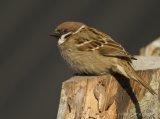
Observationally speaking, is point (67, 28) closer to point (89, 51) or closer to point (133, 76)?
point (89, 51)

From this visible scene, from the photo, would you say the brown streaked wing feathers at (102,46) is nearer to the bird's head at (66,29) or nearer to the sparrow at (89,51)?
the sparrow at (89,51)

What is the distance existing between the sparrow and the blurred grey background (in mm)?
2089

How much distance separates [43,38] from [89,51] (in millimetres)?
2424

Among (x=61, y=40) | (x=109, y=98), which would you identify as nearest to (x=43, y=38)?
(x=61, y=40)

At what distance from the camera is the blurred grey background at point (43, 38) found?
28.2 feet

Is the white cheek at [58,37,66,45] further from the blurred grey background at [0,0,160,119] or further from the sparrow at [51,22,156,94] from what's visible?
the blurred grey background at [0,0,160,119]

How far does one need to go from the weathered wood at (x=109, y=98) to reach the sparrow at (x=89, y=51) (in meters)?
0.38

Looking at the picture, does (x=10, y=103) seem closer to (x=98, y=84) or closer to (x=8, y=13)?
(x=8, y=13)

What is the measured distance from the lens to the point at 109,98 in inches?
218

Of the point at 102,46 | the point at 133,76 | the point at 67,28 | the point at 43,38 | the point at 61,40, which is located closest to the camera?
A: the point at 133,76

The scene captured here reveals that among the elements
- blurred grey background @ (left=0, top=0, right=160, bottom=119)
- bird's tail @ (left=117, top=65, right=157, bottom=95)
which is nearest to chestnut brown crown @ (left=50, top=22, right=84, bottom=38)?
bird's tail @ (left=117, top=65, right=157, bottom=95)

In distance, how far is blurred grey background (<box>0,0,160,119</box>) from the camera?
28.2 ft

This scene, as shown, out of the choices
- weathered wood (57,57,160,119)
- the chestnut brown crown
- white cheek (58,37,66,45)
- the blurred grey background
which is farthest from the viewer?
the blurred grey background

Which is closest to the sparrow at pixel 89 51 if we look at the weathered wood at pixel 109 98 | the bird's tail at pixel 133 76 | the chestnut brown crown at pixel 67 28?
the chestnut brown crown at pixel 67 28
